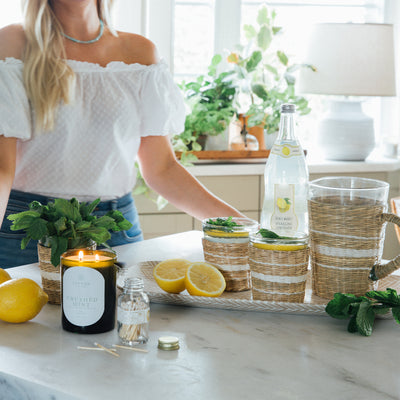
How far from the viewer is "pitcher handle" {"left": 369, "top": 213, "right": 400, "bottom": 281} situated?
945 mm

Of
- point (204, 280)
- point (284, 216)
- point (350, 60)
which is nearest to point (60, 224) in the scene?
point (204, 280)

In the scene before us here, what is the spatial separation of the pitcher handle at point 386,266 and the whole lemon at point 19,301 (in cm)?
50

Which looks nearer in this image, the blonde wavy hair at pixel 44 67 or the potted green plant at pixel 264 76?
the blonde wavy hair at pixel 44 67

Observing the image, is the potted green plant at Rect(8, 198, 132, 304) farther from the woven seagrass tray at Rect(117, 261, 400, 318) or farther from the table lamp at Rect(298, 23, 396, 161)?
the table lamp at Rect(298, 23, 396, 161)

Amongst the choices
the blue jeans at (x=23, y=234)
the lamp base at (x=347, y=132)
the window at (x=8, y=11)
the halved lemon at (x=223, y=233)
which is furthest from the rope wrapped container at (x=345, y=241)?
the window at (x=8, y=11)

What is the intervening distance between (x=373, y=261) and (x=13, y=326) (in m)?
0.55

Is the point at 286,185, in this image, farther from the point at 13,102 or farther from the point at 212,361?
the point at 13,102

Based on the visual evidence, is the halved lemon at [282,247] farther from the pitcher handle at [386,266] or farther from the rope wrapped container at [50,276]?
the rope wrapped container at [50,276]

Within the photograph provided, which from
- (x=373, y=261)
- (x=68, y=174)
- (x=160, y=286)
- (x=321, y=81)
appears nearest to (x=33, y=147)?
(x=68, y=174)

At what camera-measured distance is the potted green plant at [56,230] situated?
974 millimetres

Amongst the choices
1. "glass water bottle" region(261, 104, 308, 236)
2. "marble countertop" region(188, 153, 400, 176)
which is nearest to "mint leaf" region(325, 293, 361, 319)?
"glass water bottle" region(261, 104, 308, 236)

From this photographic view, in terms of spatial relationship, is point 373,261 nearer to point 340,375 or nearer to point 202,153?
point 340,375

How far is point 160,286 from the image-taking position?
1.05 metres

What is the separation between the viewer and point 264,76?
3.02 m
